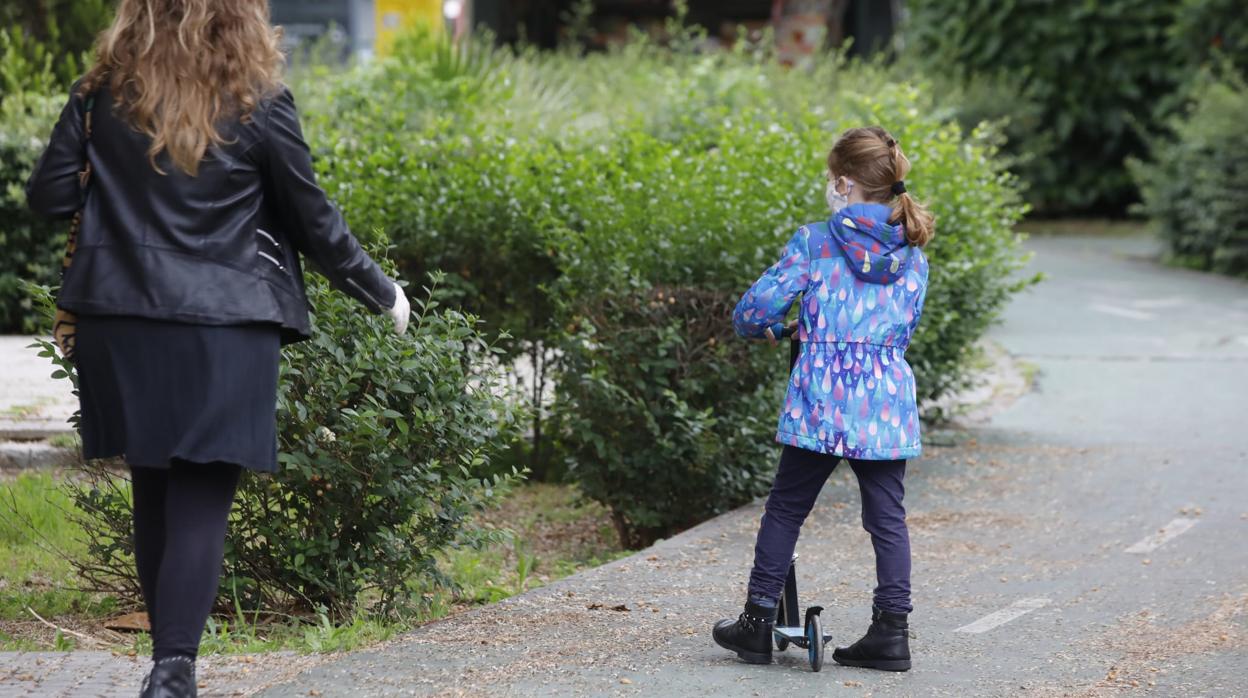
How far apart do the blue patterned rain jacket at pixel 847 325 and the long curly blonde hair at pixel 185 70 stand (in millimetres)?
1514

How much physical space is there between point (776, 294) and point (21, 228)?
7.42 meters

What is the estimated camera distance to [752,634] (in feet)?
14.5

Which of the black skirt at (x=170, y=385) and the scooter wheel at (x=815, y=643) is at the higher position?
the black skirt at (x=170, y=385)

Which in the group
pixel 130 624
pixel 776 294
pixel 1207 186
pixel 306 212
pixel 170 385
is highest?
pixel 306 212

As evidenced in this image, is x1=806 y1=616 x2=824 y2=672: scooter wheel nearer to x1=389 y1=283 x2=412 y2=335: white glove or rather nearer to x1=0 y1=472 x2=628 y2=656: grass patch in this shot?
x1=0 y1=472 x2=628 y2=656: grass patch

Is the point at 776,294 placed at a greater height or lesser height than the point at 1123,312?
greater

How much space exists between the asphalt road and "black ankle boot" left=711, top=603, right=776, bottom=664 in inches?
1.6

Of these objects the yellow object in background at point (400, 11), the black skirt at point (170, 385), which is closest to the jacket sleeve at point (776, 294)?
the black skirt at point (170, 385)

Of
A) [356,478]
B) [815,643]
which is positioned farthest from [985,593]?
[356,478]

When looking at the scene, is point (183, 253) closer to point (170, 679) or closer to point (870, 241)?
point (170, 679)

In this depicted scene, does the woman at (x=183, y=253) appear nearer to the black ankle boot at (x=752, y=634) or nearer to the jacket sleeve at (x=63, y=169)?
the jacket sleeve at (x=63, y=169)

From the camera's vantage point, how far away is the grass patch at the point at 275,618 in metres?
4.60

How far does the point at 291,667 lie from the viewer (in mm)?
4262

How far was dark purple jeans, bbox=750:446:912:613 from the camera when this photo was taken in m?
4.44
